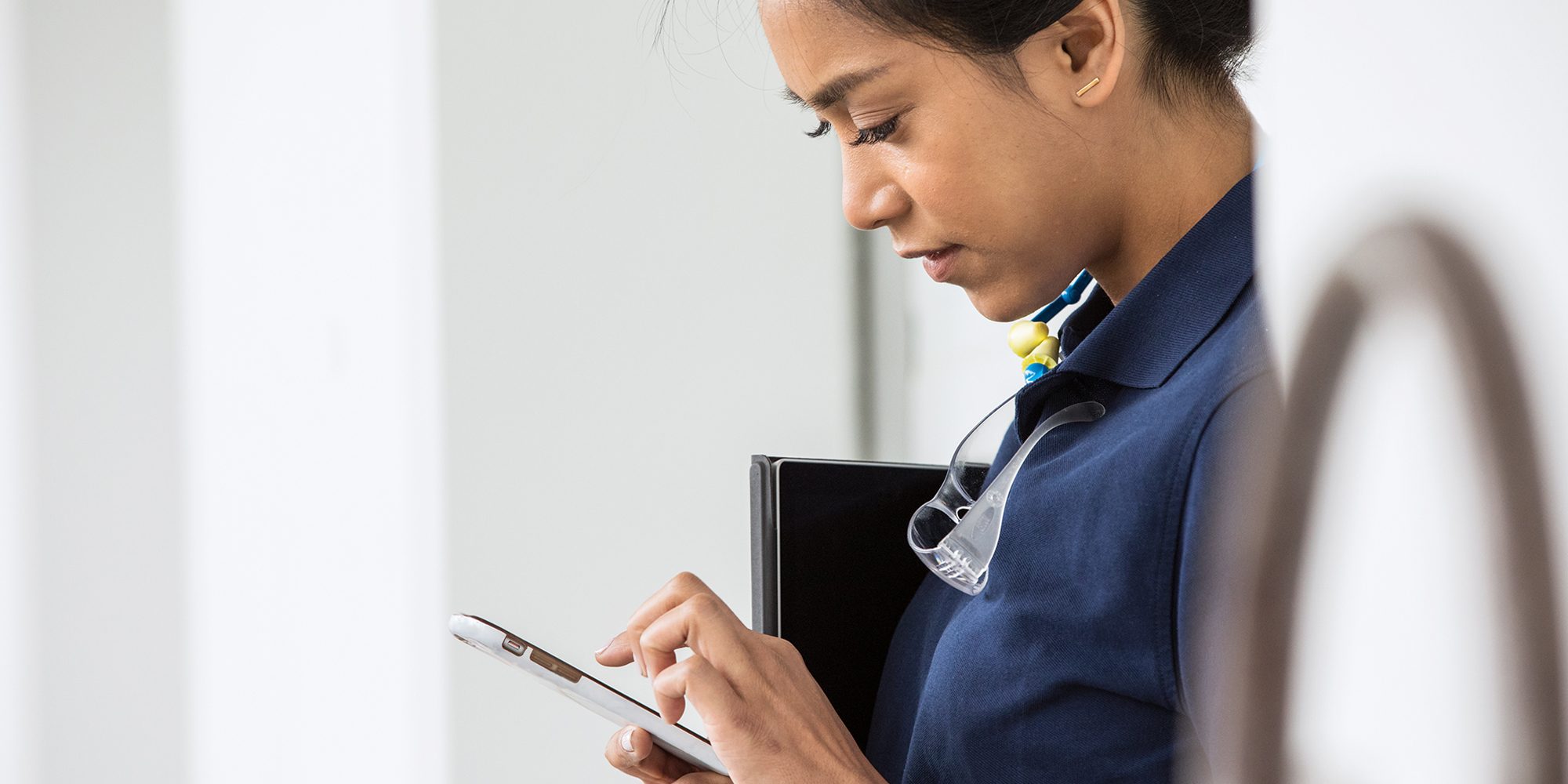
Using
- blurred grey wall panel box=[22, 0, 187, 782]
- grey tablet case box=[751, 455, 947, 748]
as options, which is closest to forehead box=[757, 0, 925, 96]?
grey tablet case box=[751, 455, 947, 748]

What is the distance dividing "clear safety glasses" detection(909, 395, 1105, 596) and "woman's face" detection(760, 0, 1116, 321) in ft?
0.22

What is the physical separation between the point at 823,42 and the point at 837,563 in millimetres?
285

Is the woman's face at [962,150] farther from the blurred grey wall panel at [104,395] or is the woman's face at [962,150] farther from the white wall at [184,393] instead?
the blurred grey wall panel at [104,395]

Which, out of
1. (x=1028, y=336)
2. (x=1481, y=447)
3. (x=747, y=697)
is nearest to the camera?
(x=1481, y=447)

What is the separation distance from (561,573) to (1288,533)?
113 cm

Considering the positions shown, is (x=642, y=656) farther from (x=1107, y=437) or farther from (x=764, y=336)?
(x=764, y=336)

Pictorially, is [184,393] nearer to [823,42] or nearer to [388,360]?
[388,360]

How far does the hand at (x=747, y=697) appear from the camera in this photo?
451 millimetres

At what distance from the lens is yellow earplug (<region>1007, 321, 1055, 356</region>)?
24.5 inches

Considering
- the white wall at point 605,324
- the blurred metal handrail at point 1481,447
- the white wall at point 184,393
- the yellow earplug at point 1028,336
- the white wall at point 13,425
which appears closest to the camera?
the blurred metal handrail at point 1481,447

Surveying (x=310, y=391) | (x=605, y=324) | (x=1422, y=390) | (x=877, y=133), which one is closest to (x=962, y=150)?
(x=877, y=133)

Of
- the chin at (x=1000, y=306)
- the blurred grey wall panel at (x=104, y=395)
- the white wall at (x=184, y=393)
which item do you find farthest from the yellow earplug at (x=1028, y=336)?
the blurred grey wall panel at (x=104, y=395)

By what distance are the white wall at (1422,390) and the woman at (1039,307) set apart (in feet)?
0.79

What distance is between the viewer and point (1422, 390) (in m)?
0.12
